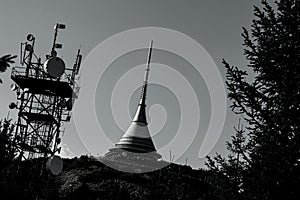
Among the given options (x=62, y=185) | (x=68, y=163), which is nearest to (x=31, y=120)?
(x=62, y=185)

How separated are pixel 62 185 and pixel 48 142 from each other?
9203 mm

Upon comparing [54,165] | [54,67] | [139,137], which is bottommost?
[54,165]

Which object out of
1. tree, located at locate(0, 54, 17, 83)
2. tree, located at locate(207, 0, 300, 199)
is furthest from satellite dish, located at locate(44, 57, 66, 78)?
tree, located at locate(0, 54, 17, 83)

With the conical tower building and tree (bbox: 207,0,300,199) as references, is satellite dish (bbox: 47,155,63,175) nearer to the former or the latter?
tree (bbox: 207,0,300,199)

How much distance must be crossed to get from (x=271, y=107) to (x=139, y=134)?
1935 inches

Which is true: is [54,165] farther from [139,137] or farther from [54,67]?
[139,137]

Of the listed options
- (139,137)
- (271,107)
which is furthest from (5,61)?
(139,137)

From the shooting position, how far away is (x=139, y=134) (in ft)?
209

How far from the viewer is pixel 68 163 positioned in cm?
5419

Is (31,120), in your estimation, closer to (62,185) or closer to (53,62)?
(53,62)

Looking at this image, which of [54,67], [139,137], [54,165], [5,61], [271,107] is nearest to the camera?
Result: [5,61]

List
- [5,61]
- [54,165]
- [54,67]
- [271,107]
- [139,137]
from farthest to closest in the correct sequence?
[139,137]
[54,67]
[54,165]
[271,107]
[5,61]

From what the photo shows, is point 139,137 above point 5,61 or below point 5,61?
above

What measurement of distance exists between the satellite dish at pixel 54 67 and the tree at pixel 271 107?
21.1 m
